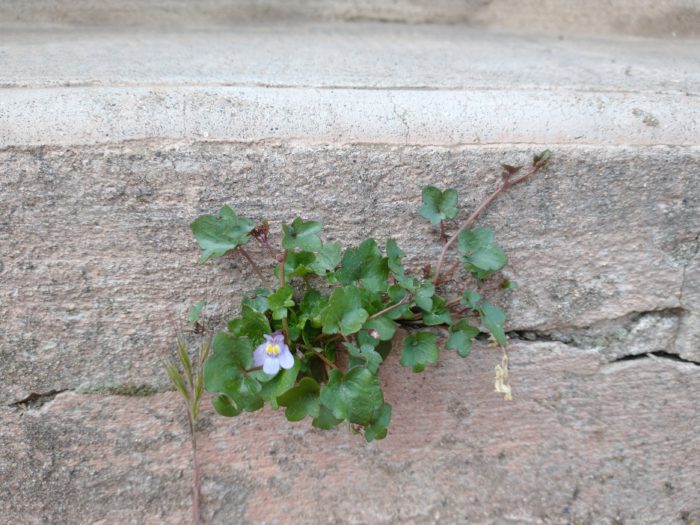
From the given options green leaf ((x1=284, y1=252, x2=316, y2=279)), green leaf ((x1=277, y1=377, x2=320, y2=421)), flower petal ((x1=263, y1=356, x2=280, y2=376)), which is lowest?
green leaf ((x1=277, y1=377, x2=320, y2=421))

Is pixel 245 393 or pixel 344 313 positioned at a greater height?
pixel 344 313

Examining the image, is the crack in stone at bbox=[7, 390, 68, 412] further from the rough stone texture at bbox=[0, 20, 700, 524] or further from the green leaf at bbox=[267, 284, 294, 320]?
the green leaf at bbox=[267, 284, 294, 320]

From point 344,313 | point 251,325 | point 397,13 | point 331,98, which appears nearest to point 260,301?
point 251,325

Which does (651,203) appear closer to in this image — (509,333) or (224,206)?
(509,333)

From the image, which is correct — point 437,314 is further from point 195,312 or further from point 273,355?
point 195,312

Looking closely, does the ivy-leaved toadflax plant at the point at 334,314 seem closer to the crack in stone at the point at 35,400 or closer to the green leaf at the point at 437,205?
the green leaf at the point at 437,205

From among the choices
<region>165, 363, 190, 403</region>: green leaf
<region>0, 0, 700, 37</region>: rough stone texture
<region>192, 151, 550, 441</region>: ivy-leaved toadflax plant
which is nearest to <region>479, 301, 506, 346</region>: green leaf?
<region>192, 151, 550, 441</region>: ivy-leaved toadflax plant

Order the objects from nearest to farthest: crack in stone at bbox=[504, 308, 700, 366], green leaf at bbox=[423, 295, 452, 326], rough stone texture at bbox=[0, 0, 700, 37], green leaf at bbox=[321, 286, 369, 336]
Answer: green leaf at bbox=[321, 286, 369, 336] → green leaf at bbox=[423, 295, 452, 326] → crack in stone at bbox=[504, 308, 700, 366] → rough stone texture at bbox=[0, 0, 700, 37]
